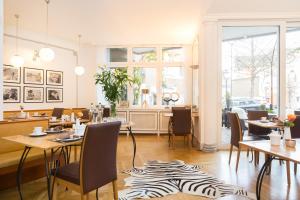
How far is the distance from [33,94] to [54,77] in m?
0.82

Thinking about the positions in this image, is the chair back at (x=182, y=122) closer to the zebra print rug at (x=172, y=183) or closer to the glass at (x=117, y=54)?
the zebra print rug at (x=172, y=183)

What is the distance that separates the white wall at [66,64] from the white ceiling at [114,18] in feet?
1.17

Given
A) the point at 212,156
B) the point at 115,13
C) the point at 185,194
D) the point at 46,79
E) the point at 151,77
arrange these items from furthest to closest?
the point at 151,77
the point at 46,79
the point at 115,13
the point at 212,156
the point at 185,194

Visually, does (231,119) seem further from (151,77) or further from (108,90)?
(151,77)

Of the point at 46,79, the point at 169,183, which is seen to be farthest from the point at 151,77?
the point at 169,183

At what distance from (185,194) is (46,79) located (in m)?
5.11

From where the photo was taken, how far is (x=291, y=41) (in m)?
5.32

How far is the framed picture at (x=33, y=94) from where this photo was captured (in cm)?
578

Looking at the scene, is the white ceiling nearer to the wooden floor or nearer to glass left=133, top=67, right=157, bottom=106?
glass left=133, top=67, right=157, bottom=106

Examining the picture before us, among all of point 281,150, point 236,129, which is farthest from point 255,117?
point 281,150

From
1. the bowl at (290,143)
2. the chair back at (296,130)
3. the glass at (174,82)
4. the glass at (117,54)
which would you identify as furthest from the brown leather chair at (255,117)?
the glass at (117,54)

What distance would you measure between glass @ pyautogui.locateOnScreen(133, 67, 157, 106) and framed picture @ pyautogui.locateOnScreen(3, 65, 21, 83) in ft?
11.0

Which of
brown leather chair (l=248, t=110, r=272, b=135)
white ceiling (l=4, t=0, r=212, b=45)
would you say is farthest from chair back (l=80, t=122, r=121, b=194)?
white ceiling (l=4, t=0, r=212, b=45)

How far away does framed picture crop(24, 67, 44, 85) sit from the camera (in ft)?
19.0
